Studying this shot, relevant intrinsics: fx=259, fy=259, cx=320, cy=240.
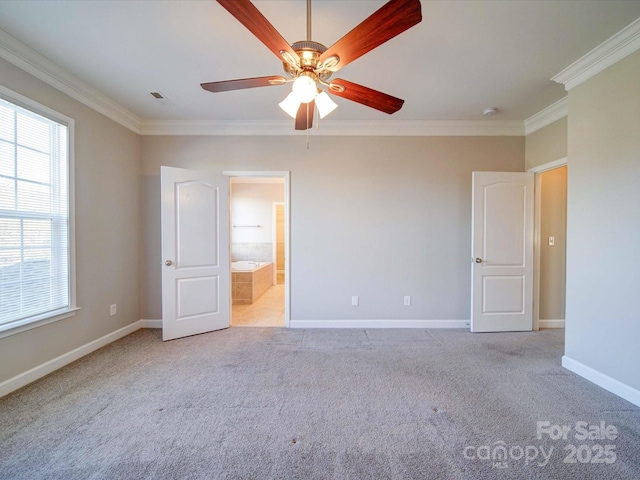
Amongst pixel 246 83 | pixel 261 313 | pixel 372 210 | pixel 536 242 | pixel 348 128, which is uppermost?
pixel 348 128

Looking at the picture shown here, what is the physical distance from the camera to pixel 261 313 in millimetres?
4012

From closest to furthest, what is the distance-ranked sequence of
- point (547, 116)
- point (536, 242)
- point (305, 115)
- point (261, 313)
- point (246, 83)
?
point (246, 83) < point (305, 115) < point (547, 116) < point (536, 242) < point (261, 313)

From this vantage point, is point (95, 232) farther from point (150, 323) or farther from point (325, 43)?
point (325, 43)

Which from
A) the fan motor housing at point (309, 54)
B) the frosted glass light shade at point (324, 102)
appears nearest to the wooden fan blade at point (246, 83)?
the fan motor housing at point (309, 54)

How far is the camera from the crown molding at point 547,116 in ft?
9.06

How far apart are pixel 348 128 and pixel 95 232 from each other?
3.08m

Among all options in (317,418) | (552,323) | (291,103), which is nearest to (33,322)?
(317,418)

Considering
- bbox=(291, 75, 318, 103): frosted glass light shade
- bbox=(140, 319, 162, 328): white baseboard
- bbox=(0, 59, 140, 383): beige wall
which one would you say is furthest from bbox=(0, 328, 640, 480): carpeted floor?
bbox=(291, 75, 318, 103): frosted glass light shade

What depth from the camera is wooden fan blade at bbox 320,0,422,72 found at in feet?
3.49

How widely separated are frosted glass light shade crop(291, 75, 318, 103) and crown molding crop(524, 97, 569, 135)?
2.80 metres

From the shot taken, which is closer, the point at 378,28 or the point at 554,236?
the point at 378,28

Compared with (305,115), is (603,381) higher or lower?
lower

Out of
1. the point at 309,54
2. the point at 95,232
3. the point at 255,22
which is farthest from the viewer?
the point at 95,232

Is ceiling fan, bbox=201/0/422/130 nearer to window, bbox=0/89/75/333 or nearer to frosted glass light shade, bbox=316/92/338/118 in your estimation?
frosted glass light shade, bbox=316/92/338/118
